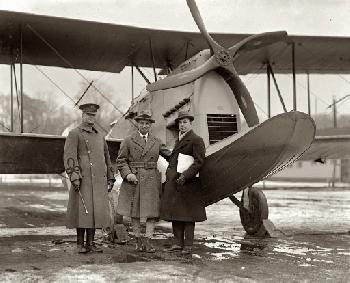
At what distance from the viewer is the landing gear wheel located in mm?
8133

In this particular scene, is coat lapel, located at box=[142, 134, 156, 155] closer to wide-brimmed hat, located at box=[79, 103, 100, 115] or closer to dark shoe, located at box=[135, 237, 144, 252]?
wide-brimmed hat, located at box=[79, 103, 100, 115]

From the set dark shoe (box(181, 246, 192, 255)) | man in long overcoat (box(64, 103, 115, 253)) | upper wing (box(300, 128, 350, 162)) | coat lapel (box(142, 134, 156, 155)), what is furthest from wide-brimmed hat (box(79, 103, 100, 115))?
upper wing (box(300, 128, 350, 162))

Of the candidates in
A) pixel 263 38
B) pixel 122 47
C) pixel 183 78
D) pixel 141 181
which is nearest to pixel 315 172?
pixel 122 47

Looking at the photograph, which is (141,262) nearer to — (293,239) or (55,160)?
(293,239)

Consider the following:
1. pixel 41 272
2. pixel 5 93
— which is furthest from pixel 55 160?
pixel 5 93

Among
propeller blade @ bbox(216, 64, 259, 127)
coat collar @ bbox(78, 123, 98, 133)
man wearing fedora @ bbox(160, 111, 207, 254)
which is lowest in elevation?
man wearing fedora @ bbox(160, 111, 207, 254)

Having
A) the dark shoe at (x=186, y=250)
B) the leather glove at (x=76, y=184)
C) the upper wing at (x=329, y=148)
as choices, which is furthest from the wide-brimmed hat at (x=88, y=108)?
the upper wing at (x=329, y=148)

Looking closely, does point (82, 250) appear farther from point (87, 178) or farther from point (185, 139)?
point (185, 139)

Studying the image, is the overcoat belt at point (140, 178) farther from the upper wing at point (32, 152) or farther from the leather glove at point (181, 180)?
the upper wing at point (32, 152)

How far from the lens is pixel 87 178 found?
20.5 feet

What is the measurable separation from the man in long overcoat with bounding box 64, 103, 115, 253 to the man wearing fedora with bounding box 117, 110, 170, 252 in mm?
245

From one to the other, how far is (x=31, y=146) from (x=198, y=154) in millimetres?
3677

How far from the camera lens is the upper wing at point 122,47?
9398 mm

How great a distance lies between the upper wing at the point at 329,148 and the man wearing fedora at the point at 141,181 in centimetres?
588
